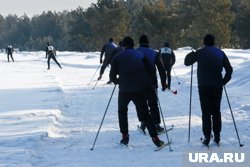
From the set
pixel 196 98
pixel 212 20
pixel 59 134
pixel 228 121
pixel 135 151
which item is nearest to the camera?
pixel 135 151

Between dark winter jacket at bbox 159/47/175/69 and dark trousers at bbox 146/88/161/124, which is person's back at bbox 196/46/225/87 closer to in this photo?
dark trousers at bbox 146/88/161/124

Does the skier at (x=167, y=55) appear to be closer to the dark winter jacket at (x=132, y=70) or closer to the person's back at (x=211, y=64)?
the person's back at (x=211, y=64)

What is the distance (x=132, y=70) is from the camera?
909 centimetres

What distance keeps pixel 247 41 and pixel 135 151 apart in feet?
177

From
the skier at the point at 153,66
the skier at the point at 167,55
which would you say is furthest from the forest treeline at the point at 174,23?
the skier at the point at 153,66

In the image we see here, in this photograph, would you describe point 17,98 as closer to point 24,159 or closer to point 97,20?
point 24,159

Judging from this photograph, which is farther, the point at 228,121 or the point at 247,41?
the point at 247,41

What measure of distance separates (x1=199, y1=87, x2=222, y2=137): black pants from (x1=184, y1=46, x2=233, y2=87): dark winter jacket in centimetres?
12

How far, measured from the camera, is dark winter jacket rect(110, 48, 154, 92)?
908cm

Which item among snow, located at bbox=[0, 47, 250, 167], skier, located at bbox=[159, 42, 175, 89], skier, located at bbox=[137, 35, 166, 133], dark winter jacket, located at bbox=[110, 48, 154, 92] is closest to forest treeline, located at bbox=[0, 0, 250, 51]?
skier, located at bbox=[159, 42, 175, 89]

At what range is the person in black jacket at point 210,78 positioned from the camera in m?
9.20

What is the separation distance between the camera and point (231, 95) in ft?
57.5

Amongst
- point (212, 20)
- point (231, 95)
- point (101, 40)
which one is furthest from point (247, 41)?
point (231, 95)

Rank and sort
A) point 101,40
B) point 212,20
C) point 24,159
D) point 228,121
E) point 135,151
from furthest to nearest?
1. point 101,40
2. point 212,20
3. point 228,121
4. point 135,151
5. point 24,159
